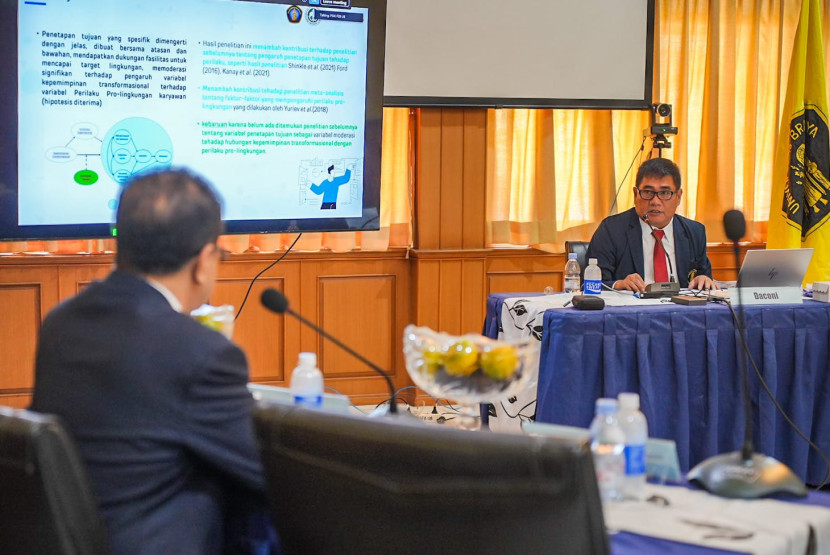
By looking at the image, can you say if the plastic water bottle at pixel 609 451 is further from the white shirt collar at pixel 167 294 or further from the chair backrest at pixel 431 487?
the white shirt collar at pixel 167 294

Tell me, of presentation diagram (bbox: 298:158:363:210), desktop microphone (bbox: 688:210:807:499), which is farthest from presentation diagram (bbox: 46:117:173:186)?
desktop microphone (bbox: 688:210:807:499)

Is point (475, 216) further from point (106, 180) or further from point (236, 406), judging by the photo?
point (236, 406)

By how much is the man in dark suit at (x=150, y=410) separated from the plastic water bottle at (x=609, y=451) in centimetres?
52

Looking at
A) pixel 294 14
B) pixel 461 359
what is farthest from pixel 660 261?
pixel 461 359

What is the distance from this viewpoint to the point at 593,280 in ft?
12.0

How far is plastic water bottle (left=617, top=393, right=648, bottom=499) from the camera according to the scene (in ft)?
4.56

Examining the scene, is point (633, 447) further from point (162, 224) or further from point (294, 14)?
point (294, 14)

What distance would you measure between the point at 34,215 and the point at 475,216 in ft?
8.47

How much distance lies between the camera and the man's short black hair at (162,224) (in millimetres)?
1497

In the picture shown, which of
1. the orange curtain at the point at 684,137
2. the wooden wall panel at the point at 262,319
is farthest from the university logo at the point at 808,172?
the wooden wall panel at the point at 262,319

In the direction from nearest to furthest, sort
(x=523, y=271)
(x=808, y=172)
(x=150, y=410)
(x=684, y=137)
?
(x=150, y=410) → (x=808, y=172) → (x=523, y=271) → (x=684, y=137)

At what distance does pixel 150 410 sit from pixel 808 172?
176 inches

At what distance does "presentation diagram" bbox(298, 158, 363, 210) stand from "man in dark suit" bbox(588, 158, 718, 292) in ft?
3.78

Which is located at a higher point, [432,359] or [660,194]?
[660,194]
